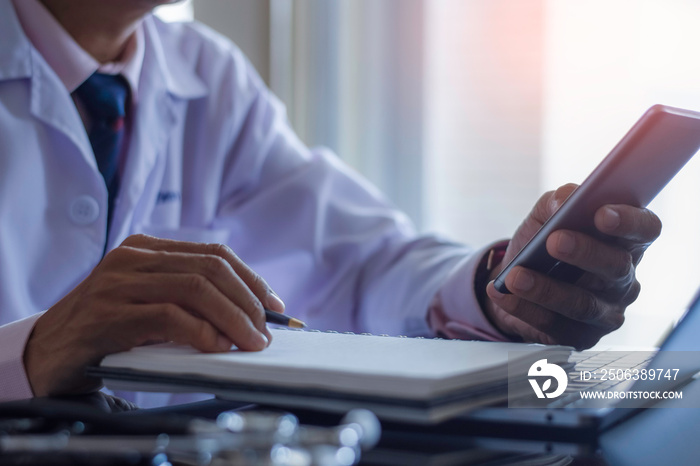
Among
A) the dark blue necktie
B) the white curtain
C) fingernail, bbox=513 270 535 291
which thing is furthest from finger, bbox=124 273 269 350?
the white curtain

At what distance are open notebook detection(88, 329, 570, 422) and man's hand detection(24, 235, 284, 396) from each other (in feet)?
0.05

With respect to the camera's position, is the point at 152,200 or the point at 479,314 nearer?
the point at 479,314

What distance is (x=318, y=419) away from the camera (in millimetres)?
372

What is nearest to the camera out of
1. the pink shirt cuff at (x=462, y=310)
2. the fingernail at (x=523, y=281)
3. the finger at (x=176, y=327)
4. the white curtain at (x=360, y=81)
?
the finger at (x=176, y=327)

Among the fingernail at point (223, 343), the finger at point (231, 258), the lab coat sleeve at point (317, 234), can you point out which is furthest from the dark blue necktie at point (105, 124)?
the fingernail at point (223, 343)

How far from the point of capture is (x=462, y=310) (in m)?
0.75

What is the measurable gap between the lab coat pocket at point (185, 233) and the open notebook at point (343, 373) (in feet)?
1.58

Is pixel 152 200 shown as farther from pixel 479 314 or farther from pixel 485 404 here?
pixel 485 404

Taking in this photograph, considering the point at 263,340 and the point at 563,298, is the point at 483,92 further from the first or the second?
the point at 263,340

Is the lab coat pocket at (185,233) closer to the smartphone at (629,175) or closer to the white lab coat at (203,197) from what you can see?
the white lab coat at (203,197)

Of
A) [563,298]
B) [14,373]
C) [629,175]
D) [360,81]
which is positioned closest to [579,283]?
[563,298]

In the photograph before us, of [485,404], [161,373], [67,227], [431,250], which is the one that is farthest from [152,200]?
[485,404]

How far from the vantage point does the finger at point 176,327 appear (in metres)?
0.43

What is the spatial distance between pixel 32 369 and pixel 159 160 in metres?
0.51
